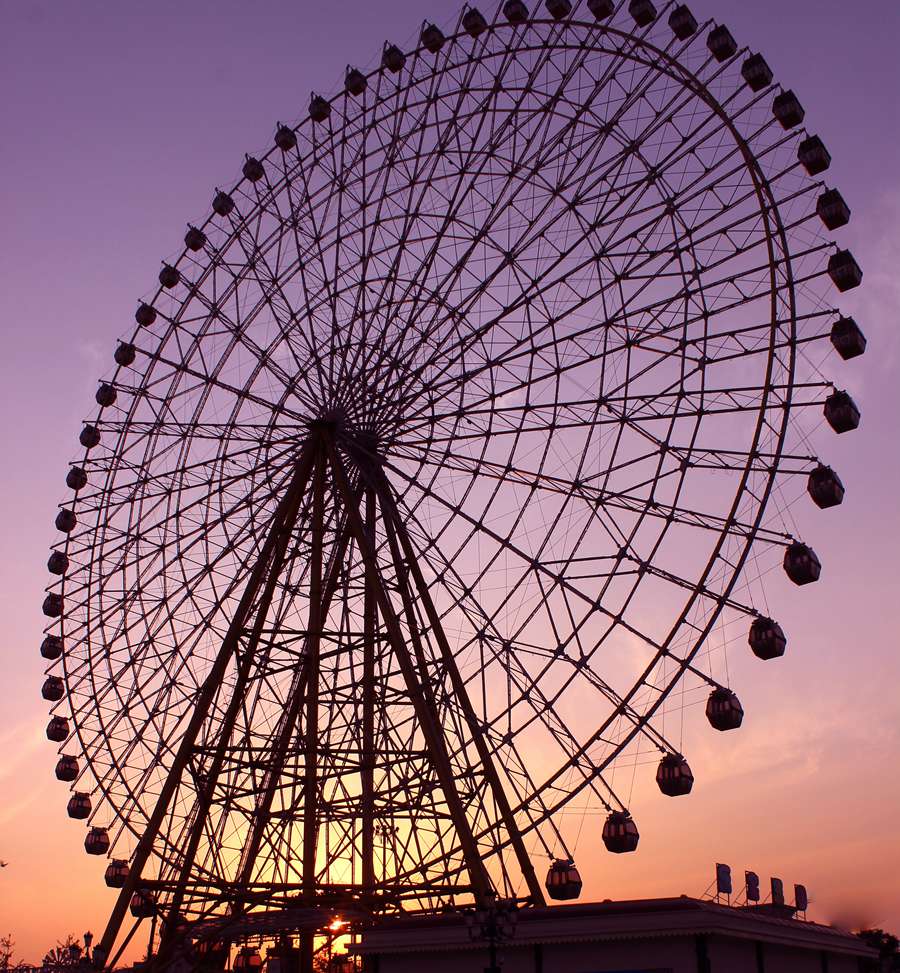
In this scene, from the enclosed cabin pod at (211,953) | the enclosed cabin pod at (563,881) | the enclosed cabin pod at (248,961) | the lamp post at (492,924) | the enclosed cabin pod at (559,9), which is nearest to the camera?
the lamp post at (492,924)

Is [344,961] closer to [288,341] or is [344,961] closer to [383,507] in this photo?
[383,507]

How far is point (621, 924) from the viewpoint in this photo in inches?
966

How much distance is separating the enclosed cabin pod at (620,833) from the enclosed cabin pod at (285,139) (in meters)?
20.6

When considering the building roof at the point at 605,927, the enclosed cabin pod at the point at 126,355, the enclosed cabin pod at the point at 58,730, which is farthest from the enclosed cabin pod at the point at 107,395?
the building roof at the point at 605,927

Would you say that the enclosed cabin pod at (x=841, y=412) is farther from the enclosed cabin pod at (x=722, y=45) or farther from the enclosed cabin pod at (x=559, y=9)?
the enclosed cabin pod at (x=559, y=9)

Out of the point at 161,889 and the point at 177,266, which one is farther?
the point at 177,266

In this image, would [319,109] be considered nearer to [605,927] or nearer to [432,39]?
[432,39]

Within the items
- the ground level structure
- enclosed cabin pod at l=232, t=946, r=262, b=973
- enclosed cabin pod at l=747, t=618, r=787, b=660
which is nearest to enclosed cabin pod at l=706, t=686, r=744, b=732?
enclosed cabin pod at l=747, t=618, r=787, b=660

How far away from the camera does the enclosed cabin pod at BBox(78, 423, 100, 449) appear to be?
1478 inches

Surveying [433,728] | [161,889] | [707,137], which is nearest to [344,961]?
[161,889]

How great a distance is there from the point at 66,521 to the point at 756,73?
21573 millimetres

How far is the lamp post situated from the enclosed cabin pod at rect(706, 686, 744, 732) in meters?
5.08

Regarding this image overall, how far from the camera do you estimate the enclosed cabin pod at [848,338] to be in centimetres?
2555

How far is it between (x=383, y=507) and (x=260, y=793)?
22.2ft
